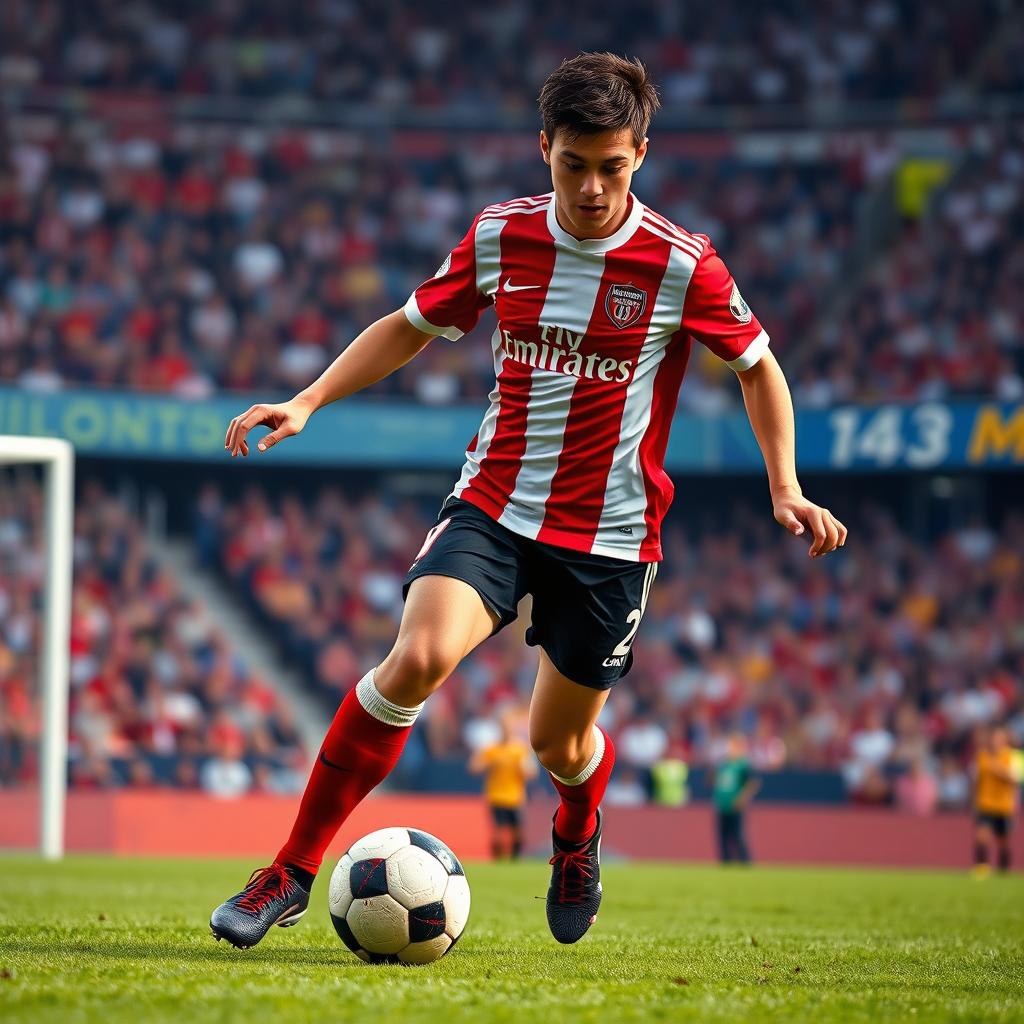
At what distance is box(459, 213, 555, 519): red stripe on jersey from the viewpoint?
4602mm

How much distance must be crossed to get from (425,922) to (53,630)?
8.40 metres

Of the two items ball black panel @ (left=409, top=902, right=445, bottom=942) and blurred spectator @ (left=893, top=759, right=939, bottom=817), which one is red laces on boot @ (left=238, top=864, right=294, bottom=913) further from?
blurred spectator @ (left=893, top=759, right=939, bottom=817)

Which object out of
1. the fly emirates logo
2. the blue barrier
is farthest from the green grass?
the blue barrier

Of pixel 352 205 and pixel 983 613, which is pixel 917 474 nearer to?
pixel 983 613

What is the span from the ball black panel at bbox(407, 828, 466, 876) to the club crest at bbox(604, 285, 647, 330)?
159 centimetres

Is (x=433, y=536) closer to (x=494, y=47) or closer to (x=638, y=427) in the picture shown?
(x=638, y=427)

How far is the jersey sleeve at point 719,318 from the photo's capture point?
181 inches

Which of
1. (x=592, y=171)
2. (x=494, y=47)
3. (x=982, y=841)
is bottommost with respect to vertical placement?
(x=982, y=841)

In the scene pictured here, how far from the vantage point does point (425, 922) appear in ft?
14.5

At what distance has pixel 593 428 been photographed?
4613 millimetres

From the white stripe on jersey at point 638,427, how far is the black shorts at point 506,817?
11.5 m

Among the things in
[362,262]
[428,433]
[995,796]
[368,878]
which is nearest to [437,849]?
[368,878]

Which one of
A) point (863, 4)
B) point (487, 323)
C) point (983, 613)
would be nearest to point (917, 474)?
point (983, 613)

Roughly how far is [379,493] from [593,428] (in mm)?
17413
